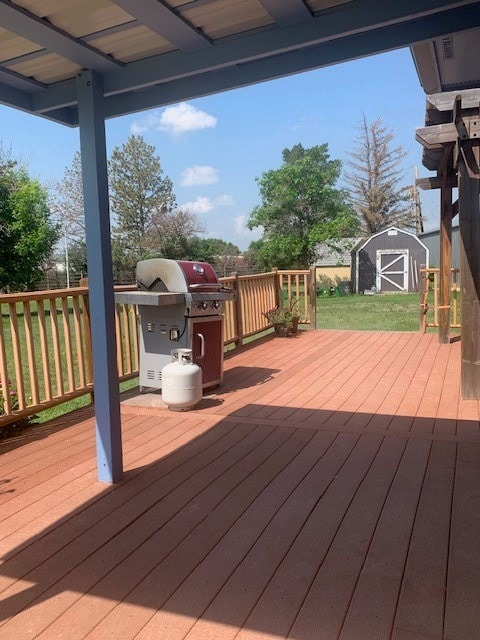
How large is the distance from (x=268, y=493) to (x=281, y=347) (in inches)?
172

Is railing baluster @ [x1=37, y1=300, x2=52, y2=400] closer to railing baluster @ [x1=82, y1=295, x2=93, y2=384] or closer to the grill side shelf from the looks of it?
railing baluster @ [x1=82, y1=295, x2=93, y2=384]

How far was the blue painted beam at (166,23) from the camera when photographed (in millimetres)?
1771

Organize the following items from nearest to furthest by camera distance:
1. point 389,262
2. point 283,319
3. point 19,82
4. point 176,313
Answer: point 19,82, point 176,313, point 283,319, point 389,262

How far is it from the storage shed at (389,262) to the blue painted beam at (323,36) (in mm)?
20211

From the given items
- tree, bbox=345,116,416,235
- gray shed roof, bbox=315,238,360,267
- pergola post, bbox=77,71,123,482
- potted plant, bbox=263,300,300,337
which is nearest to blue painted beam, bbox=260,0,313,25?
pergola post, bbox=77,71,123,482

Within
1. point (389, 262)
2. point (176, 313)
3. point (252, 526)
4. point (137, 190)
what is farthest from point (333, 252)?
point (252, 526)

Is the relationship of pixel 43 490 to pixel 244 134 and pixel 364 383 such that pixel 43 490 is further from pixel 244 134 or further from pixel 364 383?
pixel 244 134

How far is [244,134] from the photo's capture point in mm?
36375

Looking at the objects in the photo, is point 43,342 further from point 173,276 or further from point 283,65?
point 283,65

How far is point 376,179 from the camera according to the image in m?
35.6

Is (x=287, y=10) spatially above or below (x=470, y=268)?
above

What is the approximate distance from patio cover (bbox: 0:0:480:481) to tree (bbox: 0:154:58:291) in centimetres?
1551

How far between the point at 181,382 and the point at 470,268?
2.53 m

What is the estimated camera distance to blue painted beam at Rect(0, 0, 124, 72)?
179cm
